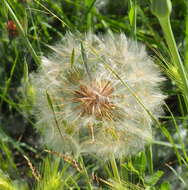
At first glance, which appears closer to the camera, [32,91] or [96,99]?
[96,99]

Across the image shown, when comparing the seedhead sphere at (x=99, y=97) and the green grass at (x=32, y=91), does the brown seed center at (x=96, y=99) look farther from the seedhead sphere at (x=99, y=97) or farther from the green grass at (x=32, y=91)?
the green grass at (x=32, y=91)

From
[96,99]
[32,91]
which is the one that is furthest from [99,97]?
[32,91]

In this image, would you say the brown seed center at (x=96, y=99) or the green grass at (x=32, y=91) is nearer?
the brown seed center at (x=96, y=99)

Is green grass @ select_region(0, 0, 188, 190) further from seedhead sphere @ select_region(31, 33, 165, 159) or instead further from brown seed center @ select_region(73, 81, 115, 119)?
brown seed center @ select_region(73, 81, 115, 119)

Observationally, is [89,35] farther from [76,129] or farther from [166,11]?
[166,11]

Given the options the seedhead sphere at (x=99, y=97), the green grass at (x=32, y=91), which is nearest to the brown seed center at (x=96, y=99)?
the seedhead sphere at (x=99, y=97)

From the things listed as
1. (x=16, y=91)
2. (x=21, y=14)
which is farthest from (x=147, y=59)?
(x=16, y=91)

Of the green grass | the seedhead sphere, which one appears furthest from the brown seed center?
the green grass

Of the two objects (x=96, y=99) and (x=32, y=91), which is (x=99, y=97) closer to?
(x=96, y=99)
